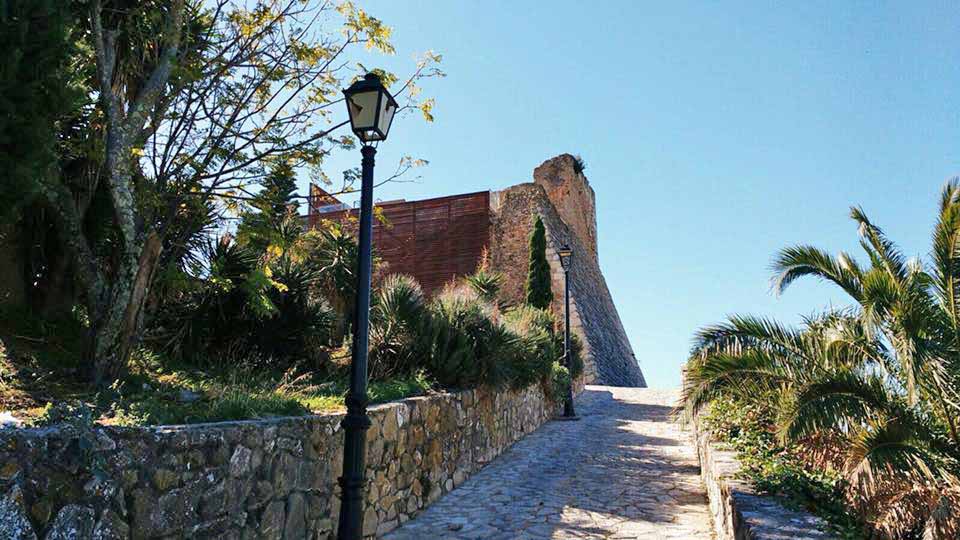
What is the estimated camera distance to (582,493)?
689cm

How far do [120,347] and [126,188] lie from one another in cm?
138

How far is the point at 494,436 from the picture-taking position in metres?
9.12

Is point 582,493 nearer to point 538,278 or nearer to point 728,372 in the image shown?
point 728,372

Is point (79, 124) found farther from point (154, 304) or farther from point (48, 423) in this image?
point (48, 423)

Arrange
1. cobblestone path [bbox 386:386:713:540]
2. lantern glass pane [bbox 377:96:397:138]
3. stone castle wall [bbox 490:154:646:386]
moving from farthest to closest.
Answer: stone castle wall [bbox 490:154:646:386]
cobblestone path [bbox 386:386:713:540]
lantern glass pane [bbox 377:96:397:138]

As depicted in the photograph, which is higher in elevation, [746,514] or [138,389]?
[138,389]

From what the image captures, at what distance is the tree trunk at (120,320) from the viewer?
16.4 ft

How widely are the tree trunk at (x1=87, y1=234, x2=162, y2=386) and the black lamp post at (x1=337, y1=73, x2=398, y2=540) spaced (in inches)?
90.3

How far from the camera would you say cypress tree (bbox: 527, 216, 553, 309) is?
21.6 m

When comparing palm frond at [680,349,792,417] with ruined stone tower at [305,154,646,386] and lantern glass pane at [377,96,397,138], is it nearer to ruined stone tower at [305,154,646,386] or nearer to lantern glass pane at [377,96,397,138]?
lantern glass pane at [377,96,397,138]

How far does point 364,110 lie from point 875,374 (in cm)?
485

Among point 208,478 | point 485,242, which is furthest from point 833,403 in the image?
point 485,242

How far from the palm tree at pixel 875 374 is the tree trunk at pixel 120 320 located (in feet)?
16.6

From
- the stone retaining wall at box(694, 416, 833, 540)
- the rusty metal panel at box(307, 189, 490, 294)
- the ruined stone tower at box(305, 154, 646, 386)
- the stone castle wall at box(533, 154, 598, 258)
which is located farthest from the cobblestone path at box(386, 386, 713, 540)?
the stone castle wall at box(533, 154, 598, 258)
